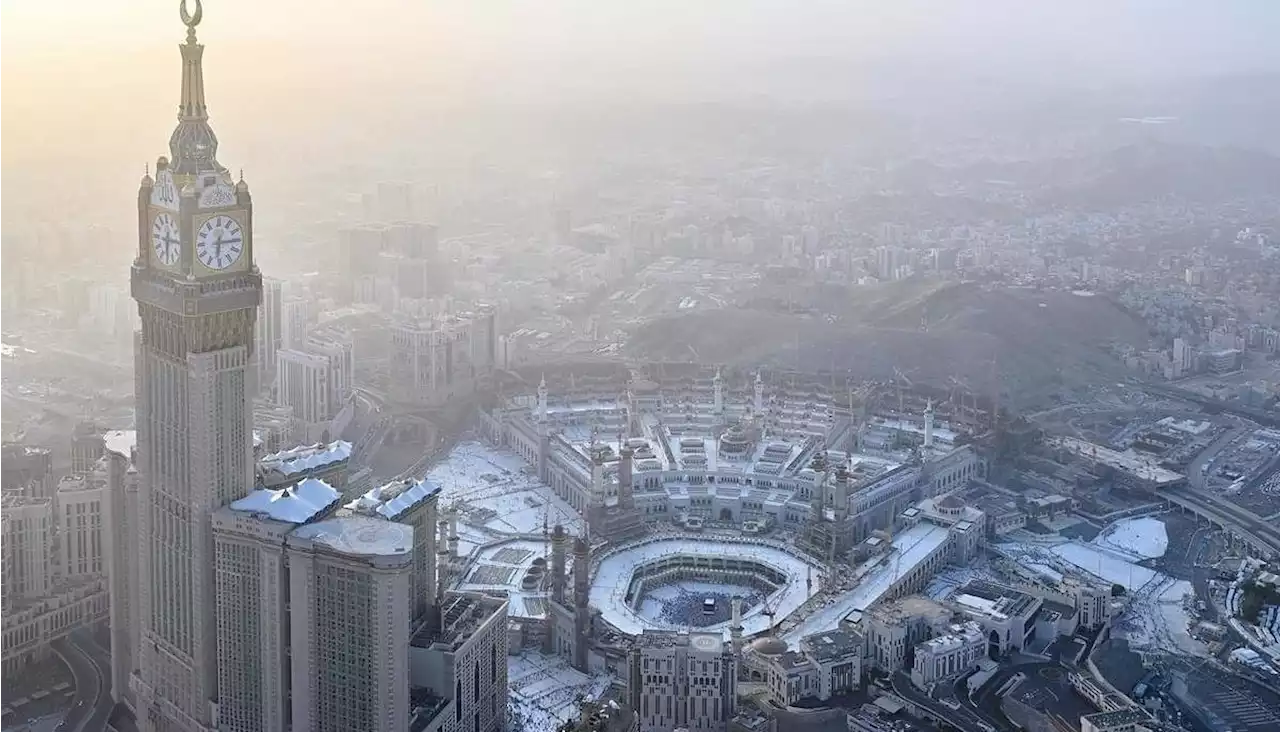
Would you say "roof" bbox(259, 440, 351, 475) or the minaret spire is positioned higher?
the minaret spire

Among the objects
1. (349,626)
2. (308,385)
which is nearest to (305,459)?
(349,626)

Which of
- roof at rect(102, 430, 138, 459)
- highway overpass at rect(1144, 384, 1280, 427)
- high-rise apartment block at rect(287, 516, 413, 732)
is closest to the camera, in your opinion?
high-rise apartment block at rect(287, 516, 413, 732)

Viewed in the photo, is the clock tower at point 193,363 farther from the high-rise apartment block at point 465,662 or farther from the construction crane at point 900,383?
the construction crane at point 900,383

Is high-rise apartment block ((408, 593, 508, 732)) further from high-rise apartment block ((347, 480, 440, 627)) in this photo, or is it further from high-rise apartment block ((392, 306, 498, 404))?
high-rise apartment block ((392, 306, 498, 404))

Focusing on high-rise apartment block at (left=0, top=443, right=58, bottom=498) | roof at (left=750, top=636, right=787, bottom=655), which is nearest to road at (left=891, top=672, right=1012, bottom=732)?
roof at (left=750, top=636, right=787, bottom=655)

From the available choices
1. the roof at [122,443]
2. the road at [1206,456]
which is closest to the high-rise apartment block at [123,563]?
the roof at [122,443]

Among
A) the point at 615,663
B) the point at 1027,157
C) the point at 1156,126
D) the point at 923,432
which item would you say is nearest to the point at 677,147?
the point at 1027,157

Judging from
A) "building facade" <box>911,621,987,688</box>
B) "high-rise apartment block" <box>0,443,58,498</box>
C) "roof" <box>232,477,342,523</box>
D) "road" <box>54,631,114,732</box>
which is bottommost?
"road" <box>54,631,114,732</box>

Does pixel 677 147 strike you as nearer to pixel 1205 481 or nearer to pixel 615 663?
pixel 1205 481
